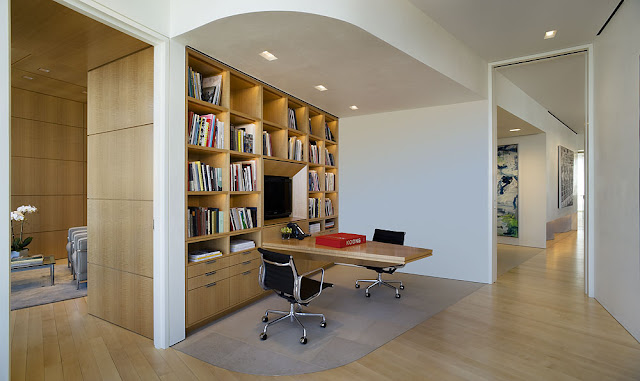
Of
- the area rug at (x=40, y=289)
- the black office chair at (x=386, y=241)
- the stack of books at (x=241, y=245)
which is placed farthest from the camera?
the black office chair at (x=386, y=241)

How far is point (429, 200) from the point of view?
20.3ft

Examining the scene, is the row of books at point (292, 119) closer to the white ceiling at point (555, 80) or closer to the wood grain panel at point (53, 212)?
the white ceiling at point (555, 80)

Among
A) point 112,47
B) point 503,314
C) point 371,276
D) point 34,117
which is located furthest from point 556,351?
point 34,117

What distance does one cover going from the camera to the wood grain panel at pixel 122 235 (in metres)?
3.54

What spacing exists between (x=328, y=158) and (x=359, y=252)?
11.2 feet

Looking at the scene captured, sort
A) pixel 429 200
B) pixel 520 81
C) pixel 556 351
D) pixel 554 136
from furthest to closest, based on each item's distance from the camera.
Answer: pixel 554 136, pixel 520 81, pixel 429 200, pixel 556 351

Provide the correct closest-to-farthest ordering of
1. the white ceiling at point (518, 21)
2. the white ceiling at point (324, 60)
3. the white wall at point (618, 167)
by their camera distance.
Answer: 1. the white ceiling at point (324, 60)
2. the white wall at point (618, 167)
3. the white ceiling at point (518, 21)

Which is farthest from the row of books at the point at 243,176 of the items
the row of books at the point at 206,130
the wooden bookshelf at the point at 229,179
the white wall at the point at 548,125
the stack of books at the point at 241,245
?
the white wall at the point at 548,125

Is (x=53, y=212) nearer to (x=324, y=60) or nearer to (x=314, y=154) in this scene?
(x=314, y=154)

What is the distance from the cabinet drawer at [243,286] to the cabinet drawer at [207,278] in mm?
158

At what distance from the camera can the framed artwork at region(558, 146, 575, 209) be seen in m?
10.7

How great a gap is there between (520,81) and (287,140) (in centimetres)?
505

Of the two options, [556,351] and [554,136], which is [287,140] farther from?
[554,136]

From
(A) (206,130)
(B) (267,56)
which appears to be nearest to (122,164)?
(A) (206,130)
